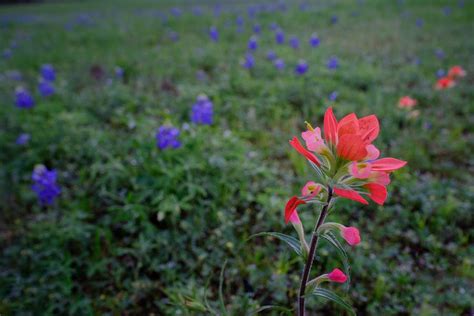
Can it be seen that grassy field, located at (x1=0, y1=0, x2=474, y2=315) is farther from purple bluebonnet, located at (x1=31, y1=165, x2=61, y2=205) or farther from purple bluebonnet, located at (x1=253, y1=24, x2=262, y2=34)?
purple bluebonnet, located at (x1=253, y1=24, x2=262, y2=34)

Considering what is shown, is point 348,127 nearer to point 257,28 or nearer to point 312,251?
point 312,251

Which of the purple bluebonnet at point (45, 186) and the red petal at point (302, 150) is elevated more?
the red petal at point (302, 150)

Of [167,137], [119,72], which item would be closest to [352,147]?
[167,137]

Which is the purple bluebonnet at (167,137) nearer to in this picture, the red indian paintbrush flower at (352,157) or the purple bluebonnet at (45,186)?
the purple bluebonnet at (45,186)

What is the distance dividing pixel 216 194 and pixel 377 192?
1.67 m

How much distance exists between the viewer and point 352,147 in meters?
1.05

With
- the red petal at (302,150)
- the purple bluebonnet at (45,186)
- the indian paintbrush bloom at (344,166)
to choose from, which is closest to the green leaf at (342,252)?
the indian paintbrush bloom at (344,166)

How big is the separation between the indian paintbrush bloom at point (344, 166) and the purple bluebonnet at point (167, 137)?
1675 millimetres

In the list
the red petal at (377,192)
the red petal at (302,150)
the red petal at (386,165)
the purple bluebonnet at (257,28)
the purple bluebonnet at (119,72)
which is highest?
the purple bluebonnet at (257,28)

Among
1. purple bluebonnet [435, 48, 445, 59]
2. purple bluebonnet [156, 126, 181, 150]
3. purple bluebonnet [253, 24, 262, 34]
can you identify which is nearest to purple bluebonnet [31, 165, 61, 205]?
purple bluebonnet [156, 126, 181, 150]

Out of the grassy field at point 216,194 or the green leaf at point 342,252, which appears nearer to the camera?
the green leaf at point 342,252

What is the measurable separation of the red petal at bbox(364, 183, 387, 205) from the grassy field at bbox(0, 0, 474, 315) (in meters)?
0.64

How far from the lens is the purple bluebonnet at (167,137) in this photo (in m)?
2.68

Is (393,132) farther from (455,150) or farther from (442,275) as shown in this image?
(442,275)
